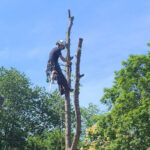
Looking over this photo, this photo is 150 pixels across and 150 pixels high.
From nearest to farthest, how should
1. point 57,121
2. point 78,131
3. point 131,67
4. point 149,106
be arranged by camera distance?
1. point 78,131
2. point 149,106
3. point 131,67
4. point 57,121

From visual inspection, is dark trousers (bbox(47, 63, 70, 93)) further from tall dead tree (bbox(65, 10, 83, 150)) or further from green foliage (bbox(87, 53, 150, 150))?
green foliage (bbox(87, 53, 150, 150))

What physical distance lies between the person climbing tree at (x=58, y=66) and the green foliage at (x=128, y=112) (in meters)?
16.2

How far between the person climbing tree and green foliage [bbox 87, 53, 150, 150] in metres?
16.2

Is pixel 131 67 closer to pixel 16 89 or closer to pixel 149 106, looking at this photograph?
pixel 149 106

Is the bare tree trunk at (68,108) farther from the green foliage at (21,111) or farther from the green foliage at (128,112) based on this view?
the green foliage at (21,111)

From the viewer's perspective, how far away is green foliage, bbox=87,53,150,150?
24156mm

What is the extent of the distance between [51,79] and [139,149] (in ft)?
58.1

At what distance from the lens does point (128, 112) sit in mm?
25125

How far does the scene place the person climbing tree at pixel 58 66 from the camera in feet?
28.5

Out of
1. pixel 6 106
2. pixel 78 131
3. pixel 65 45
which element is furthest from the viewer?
pixel 6 106

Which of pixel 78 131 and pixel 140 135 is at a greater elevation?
pixel 140 135

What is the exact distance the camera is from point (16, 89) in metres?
46.7

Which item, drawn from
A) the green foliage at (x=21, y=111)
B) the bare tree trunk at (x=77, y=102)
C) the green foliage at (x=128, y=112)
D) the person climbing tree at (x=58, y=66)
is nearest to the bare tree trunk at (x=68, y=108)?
the person climbing tree at (x=58, y=66)

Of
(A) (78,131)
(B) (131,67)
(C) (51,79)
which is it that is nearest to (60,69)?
(C) (51,79)
